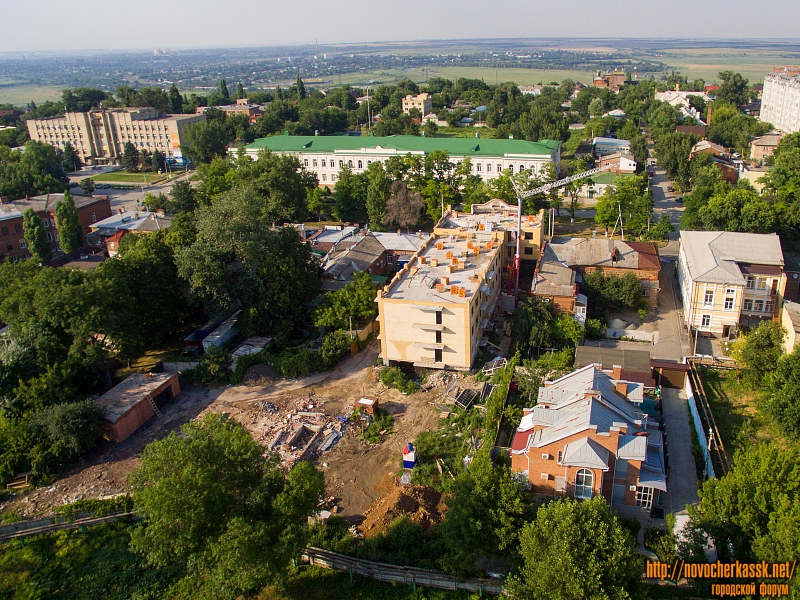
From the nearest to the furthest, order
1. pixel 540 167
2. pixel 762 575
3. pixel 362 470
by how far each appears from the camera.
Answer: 1. pixel 762 575
2. pixel 362 470
3. pixel 540 167

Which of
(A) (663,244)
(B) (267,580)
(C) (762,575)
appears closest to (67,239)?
(B) (267,580)

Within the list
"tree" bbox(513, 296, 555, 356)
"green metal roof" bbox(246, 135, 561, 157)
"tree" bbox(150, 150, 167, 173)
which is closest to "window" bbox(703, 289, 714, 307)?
"tree" bbox(513, 296, 555, 356)

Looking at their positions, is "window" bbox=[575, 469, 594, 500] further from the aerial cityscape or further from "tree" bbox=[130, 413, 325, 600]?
"tree" bbox=[130, 413, 325, 600]

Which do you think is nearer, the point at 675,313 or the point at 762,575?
the point at 762,575

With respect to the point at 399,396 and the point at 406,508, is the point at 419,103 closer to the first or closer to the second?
the point at 399,396

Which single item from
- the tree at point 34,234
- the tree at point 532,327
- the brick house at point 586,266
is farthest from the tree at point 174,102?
the tree at point 532,327

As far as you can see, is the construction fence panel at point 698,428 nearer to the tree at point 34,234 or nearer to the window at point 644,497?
the window at point 644,497

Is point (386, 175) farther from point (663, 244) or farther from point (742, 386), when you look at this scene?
point (742, 386)
